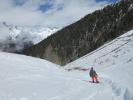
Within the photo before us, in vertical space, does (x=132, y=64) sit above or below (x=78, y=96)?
above

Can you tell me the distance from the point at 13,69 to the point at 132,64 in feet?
45.6

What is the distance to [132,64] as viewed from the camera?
3994 cm

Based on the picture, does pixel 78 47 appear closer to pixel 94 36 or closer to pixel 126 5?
pixel 94 36

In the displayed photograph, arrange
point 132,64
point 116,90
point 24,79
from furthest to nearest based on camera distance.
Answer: point 132,64, point 24,79, point 116,90

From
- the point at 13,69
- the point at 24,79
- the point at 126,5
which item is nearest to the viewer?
the point at 24,79

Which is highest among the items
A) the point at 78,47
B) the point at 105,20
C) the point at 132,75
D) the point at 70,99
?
the point at 105,20

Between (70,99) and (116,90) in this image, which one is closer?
(70,99)

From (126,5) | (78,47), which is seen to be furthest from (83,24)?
(126,5)

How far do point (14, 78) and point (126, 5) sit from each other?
145712 millimetres

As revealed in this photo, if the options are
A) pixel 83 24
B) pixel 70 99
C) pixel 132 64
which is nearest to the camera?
pixel 70 99

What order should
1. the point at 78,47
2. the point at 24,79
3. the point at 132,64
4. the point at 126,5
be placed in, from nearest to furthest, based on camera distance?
the point at 24,79, the point at 132,64, the point at 126,5, the point at 78,47

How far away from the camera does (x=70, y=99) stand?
24.6 meters

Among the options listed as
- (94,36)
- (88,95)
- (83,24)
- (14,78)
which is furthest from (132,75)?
(83,24)

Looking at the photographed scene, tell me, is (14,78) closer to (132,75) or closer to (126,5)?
(132,75)
